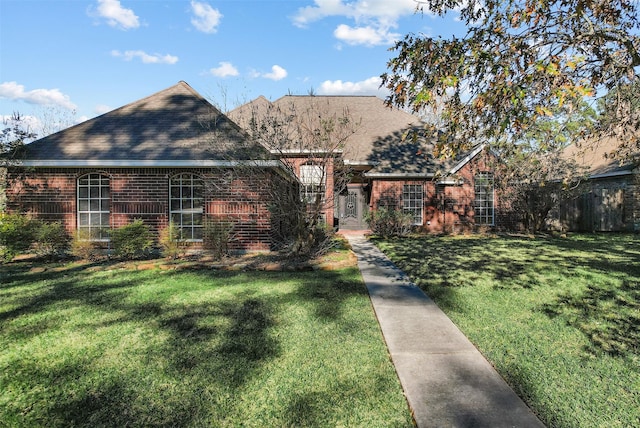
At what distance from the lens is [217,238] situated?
955 centimetres

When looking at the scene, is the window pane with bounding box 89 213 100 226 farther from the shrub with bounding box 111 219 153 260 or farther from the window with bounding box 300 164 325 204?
the window with bounding box 300 164 325 204

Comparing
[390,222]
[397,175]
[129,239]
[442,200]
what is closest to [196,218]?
[129,239]

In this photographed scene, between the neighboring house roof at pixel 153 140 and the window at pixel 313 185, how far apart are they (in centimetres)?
119

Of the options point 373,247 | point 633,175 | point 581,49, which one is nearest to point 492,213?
point 633,175

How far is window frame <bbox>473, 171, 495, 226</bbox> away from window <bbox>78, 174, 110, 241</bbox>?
15.7 meters

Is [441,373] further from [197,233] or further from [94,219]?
[94,219]

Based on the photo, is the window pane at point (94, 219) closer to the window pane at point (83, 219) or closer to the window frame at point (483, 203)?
the window pane at point (83, 219)

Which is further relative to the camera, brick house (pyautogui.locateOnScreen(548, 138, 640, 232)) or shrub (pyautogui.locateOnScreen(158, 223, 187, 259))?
brick house (pyautogui.locateOnScreen(548, 138, 640, 232))

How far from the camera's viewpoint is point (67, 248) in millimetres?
10203

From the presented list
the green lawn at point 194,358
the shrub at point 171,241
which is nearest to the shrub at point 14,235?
the green lawn at point 194,358

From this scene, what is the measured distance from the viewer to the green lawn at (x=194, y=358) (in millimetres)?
2989

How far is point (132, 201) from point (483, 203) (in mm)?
15654

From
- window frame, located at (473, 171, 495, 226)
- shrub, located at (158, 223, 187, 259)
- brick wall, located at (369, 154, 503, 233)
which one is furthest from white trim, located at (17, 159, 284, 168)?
window frame, located at (473, 171, 495, 226)

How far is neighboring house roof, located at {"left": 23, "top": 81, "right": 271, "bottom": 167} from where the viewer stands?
33.0 feet
